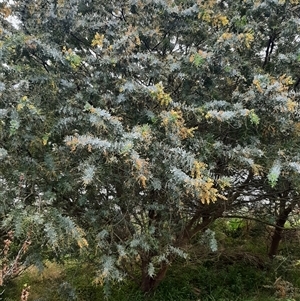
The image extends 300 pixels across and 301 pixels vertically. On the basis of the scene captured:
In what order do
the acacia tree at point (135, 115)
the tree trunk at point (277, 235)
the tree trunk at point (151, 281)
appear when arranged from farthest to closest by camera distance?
the tree trunk at point (277, 235)
the tree trunk at point (151, 281)
the acacia tree at point (135, 115)

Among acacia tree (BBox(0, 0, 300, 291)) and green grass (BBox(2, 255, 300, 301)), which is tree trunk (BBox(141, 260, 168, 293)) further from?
acacia tree (BBox(0, 0, 300, 291))

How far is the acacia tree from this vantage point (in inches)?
99.7

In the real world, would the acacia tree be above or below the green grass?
above

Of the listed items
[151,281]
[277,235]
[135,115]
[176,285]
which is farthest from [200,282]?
[135,115]

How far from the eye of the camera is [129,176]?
105 inches

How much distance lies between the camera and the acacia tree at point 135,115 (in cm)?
253

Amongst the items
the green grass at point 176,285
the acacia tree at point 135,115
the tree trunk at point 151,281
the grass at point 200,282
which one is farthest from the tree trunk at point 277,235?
the tree trunk at point 151,281

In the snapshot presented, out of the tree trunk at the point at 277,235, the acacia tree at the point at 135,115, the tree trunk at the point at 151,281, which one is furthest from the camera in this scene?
the tree trunk at the point at 277,235

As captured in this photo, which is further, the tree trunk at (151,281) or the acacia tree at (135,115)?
the tree trunk at (151,281)

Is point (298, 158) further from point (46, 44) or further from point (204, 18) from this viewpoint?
point (46, 44)

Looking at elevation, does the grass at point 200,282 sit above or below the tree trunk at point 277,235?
below

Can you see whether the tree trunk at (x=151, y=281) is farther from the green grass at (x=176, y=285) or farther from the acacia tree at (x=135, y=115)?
the acacia tree at (x=135, y=115)

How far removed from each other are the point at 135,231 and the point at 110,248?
0.23 metres

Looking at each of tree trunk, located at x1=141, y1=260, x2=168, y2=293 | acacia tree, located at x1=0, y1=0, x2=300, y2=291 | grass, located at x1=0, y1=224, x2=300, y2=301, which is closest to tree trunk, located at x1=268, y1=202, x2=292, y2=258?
grass, located at x1=0, y1=224, x2=300, y2=301
